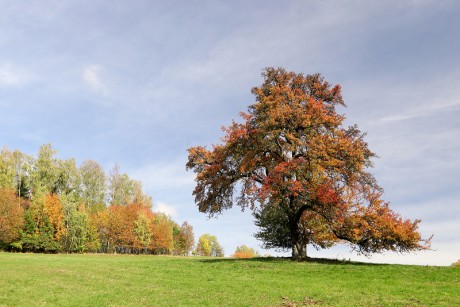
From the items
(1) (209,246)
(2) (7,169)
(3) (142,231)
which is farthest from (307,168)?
(1) (209,246)

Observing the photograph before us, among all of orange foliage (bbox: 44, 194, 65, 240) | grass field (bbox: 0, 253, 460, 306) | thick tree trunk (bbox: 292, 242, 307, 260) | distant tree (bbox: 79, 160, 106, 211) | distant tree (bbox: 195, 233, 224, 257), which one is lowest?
distant tree (bbox: 195, 233, 224, 257)

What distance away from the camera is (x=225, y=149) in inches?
1742

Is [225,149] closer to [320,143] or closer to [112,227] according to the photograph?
[320,143]

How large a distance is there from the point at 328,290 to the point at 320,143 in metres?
18.0

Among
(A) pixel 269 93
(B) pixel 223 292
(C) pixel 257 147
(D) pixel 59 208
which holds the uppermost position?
(A) pixel 269 93

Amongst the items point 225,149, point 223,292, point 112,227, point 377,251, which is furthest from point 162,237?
point 223,292

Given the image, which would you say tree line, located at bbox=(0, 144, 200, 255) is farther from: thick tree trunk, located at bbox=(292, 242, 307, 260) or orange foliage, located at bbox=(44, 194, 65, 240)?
thick tree trunk, located at bbox=(292, 242, 307, 260)

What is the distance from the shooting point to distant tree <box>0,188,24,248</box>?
74.0m

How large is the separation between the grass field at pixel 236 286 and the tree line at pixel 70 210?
47856 mm

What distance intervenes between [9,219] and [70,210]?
13.9m

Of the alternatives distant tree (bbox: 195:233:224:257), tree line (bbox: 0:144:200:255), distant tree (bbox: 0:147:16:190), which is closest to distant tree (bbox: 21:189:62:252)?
tree line (bbox: 0:144:200:255)

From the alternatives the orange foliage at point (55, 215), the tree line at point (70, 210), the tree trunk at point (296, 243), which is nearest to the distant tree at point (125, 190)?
the tree line at point (70, 210)

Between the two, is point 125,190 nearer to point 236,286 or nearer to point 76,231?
point 76,231

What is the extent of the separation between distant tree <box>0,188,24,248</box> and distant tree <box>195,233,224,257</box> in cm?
8063
